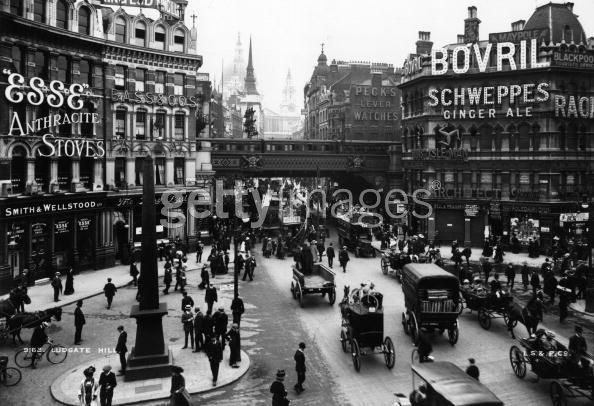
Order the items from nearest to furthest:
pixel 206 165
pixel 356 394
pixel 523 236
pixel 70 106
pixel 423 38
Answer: pixel 356 394, pixel 70 106, pixel 523 236, pixel 206 165, pixel 423 38

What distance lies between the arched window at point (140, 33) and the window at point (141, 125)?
17.1 ft

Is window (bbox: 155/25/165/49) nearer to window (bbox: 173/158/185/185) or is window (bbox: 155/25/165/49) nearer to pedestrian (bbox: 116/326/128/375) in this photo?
window (bbox: 173/158/185/185)

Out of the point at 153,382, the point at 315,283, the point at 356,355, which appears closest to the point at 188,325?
the point at 153,382

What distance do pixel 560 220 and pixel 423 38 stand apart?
23.2 m

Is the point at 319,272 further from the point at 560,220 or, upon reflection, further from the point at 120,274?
the point at 560,220

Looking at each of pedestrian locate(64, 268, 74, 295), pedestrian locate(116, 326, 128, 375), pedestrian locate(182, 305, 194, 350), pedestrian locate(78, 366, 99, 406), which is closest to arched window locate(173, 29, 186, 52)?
pedestrian locate(64, 268, 74, 295)

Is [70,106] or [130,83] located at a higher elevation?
[130,83]

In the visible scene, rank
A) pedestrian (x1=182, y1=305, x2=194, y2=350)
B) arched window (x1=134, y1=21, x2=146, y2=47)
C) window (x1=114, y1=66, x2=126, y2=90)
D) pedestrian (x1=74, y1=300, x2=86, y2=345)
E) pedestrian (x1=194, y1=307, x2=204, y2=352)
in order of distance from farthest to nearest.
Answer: arched window (x1=134, y1=21, x2=146, y2=47) < window (x1=114, y1=66, x2=126, y2=90) < pedestrian (x1=74, y1=300, x2=86, y2=345) < pedestrian (x1=182, y1=305, x2=194, y2=350) < pedestrian (x1=194, y1=307, x2=204, y2=352)

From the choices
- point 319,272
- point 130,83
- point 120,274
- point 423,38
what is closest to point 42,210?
point 120,274

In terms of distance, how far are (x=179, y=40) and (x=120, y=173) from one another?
39.4 ft

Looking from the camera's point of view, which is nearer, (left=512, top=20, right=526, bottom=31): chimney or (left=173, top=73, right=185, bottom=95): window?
(left=173, top=73, right=185, bottom=95): window

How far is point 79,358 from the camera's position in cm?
1767

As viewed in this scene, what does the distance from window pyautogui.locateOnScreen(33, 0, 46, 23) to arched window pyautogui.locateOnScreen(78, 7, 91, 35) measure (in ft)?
9.47

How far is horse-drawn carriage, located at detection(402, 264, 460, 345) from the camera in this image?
59.4 feet
